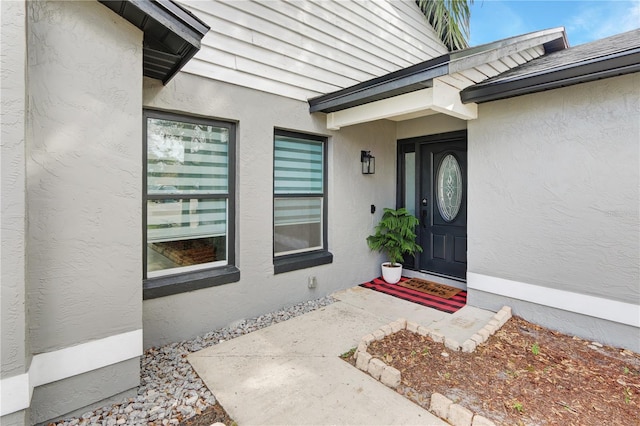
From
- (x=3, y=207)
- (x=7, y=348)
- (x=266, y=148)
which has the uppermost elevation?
(x=266, y=148)

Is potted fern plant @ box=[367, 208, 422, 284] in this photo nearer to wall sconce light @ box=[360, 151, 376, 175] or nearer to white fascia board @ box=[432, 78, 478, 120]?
wall sconce light @ box=[360, 151, 376, 175]

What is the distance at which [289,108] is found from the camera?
4.28m

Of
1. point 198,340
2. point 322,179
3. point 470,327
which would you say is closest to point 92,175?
point 198,340

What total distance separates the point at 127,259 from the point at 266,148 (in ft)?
7.13

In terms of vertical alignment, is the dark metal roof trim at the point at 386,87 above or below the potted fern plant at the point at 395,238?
above

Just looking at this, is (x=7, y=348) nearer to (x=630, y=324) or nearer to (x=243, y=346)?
(x=243, y=346)

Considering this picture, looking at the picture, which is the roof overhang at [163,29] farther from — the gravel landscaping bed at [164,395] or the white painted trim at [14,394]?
the gravel landscaping bed at [164,395]

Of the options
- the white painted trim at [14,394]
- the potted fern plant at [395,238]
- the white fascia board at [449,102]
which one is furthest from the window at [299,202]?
the white painted trim at [14,394]

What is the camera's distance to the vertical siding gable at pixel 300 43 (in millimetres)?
3611

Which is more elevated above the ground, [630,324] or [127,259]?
[127,259]

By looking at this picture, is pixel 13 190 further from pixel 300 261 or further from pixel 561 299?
pixel 561 299

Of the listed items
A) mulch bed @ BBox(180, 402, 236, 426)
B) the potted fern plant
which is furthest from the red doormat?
mulch bed @ BBox(180, 402, 236, 426)

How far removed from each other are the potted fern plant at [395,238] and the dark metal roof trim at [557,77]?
2093mm

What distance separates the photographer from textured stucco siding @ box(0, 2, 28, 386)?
177cm
